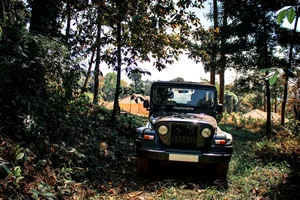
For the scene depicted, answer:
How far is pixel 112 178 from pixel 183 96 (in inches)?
99.0

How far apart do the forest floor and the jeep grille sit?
68 centimetres

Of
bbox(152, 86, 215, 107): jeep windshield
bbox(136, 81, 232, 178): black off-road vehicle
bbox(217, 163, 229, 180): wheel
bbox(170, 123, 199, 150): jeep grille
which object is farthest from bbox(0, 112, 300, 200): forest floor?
bbox(152, 86, 215, 107): jeep windshield

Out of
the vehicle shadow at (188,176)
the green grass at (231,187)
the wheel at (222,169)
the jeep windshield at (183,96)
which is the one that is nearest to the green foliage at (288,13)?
the green grass at (231,187)

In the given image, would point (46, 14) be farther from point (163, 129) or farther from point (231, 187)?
point (231, 187)

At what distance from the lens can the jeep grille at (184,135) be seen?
4.35 metres

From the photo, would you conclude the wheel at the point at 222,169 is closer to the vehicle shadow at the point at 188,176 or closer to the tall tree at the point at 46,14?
the vehicle shadow at the point at 188,176

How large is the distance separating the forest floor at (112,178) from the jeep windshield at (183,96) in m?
1.52

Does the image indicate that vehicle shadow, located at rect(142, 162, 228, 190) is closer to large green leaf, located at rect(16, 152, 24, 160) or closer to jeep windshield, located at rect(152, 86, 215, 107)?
jeep windshield, located at rect(152, 86, 215, 107)

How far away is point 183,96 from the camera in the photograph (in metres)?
5.73

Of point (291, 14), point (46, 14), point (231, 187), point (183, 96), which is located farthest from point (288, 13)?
point (46, 14)

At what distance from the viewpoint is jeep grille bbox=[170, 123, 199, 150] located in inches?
171

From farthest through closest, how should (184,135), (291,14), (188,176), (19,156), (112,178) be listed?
1. (188,176)
2. (112,178)
3. (184,135)
4. (19,156)
5. (291,14)

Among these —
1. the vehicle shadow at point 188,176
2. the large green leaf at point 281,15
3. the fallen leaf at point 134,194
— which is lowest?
the fallen leaf at point 134,194

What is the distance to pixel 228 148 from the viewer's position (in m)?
4.36
